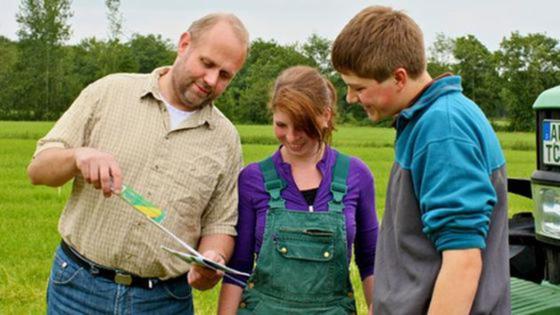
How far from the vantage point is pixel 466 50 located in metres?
53.1

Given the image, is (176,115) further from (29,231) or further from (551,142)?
(29,231)

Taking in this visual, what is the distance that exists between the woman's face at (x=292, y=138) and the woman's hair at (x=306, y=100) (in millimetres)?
16

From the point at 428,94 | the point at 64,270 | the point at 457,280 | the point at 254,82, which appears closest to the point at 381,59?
the point at 428,94

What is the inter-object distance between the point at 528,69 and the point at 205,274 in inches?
713

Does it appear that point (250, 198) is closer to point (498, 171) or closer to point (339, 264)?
point (339, 264)

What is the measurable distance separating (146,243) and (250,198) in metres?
0.41

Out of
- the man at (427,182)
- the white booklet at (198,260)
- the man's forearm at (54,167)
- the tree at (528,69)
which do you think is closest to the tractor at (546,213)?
the man at (427,182)

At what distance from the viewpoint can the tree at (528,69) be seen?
16.8 metres

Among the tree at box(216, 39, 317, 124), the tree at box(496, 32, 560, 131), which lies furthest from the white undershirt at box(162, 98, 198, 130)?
the tree at box(216, 39, 317, 124)

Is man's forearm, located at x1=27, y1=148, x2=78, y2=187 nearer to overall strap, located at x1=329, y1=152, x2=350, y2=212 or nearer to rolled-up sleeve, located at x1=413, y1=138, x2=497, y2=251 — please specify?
overall strap, located at x1=329, y1=152, x2=350, y2=212

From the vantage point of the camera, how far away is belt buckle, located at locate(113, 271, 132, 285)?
10.5 feet

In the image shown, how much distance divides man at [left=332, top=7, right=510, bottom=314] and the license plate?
4.18ft

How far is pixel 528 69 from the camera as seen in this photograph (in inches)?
792

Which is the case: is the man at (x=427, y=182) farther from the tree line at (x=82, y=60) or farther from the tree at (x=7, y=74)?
the tree at (x=7, y=74)
